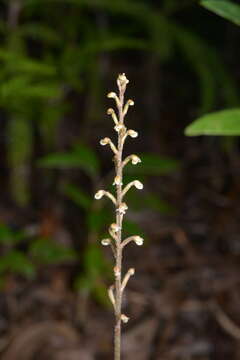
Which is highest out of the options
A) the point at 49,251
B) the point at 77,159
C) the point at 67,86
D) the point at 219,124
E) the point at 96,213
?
the point at 67,86

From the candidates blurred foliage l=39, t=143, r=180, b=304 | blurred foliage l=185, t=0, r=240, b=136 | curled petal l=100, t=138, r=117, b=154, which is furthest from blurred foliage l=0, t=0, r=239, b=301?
curled petal l=100, t=138, r=117, b=154

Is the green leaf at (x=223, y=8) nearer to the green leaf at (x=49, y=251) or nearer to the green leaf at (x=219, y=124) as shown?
the green leaf at (x=219, y=124)

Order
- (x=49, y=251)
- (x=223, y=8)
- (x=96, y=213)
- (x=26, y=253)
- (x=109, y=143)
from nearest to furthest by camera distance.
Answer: (x=109, y=143) < (x=223, y=8) < (x=96, y=213) < (x=49, y=251) < (x=26, y=253)

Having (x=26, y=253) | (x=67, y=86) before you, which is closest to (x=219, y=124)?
(x=26, y=253)

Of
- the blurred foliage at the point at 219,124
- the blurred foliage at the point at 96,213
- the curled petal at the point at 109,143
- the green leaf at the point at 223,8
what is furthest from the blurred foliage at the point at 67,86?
the curled petal at the point at 109,143

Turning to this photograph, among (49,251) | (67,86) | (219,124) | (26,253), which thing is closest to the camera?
(219,124)

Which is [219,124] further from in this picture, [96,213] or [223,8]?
[96,213]
